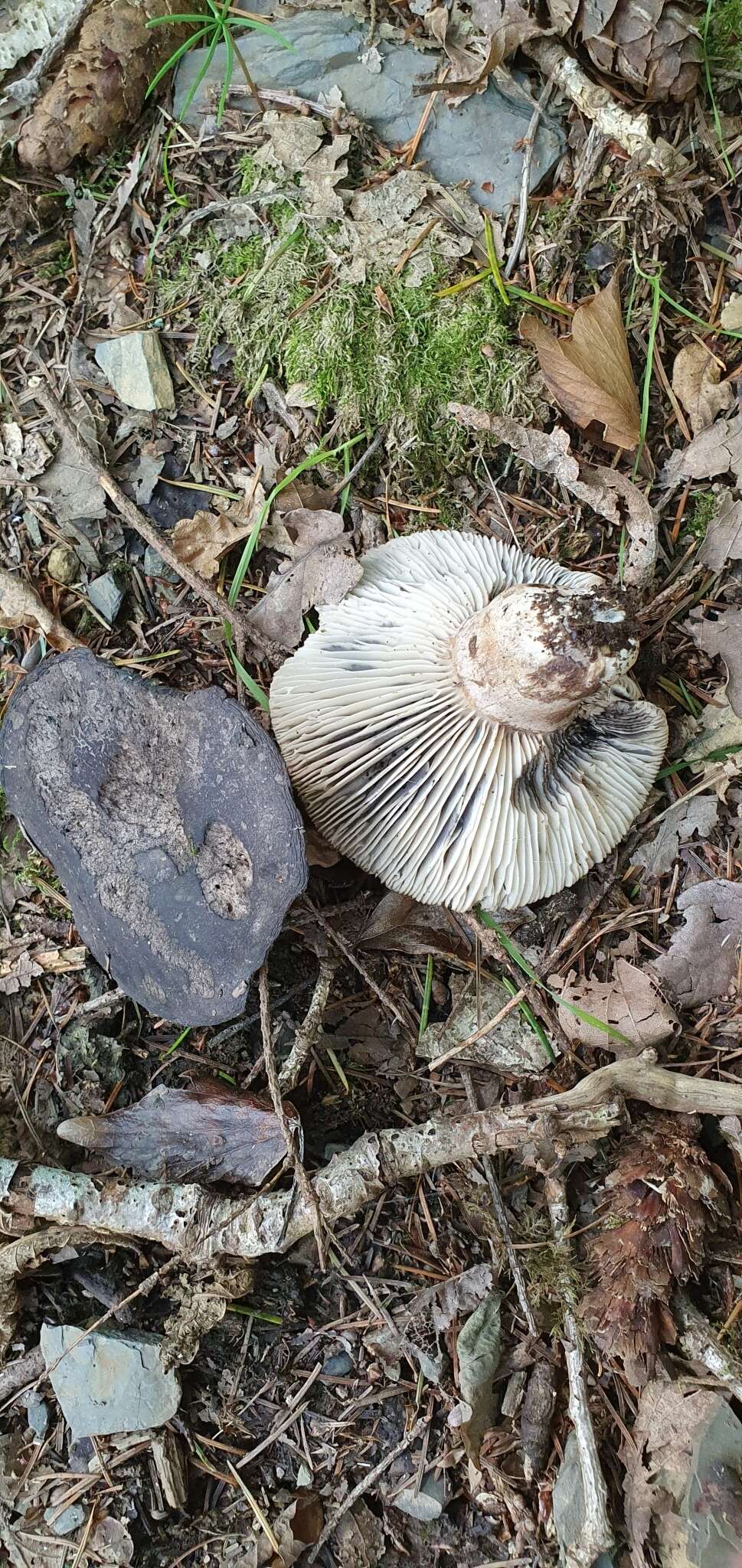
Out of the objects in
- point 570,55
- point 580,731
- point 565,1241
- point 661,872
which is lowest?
point 565,1241

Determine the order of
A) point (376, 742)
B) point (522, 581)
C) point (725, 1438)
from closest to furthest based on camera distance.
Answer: point (725, 1438) < point (376, 742) < point (522, 581)

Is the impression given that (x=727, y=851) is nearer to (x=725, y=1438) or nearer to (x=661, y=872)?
(x=661, y=872)

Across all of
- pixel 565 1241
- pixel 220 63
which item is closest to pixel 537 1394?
pixel 565 1241

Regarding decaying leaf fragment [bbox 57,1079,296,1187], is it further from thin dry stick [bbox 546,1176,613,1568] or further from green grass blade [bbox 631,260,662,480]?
green grass blade [bbox 631,260,662,480]

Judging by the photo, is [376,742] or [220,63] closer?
[376,742]

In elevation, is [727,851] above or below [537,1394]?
above

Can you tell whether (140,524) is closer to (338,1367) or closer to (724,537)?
(724,537)

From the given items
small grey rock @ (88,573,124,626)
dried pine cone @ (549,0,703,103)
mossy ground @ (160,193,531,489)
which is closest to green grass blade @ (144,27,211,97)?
mossy ground @ (160,193,531,489)

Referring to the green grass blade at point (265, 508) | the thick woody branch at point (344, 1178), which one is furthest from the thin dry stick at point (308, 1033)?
the green grass blade at point (265, 508)
